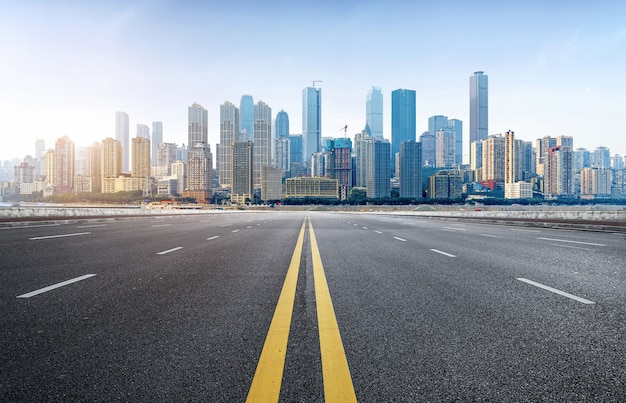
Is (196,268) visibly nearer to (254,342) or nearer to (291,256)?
(291,256)

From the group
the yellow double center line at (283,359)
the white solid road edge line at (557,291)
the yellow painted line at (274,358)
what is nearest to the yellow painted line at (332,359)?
the yellow double center line at (283,359)

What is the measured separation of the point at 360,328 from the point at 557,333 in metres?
1.96

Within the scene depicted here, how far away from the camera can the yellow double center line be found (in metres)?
2.97

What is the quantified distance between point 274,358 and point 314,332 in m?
0.85

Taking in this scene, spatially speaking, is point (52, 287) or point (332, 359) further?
point (52, 287)

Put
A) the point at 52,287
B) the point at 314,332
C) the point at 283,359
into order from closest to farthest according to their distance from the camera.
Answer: the point at 283,359
the point at 314,332
the point at 52,287

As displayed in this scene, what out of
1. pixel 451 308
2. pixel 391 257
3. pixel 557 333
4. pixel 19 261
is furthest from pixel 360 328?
pixel 19 261

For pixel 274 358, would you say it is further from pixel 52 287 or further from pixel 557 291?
pixel 557 291

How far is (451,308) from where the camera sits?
5453mm

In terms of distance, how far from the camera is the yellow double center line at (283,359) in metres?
2.97

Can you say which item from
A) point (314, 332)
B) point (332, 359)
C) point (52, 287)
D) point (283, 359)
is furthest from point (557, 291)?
point (52, 287)

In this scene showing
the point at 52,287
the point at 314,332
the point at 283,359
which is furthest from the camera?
the point at 52,287

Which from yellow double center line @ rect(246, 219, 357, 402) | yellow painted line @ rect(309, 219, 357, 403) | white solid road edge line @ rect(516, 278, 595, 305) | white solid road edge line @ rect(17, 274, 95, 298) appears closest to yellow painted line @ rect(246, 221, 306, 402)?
yellow double center line @ rect(246, 219, 357, 402)

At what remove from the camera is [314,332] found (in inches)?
174
